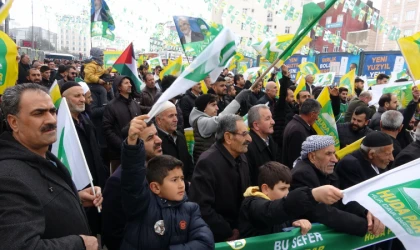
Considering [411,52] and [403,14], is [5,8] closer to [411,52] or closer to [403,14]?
[411,52]

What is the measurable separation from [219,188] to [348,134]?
3064mm

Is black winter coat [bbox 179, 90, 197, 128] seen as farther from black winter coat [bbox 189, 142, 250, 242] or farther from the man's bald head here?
black winter coat [bbox 189, 142, 250, 242]

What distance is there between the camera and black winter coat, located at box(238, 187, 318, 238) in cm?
235

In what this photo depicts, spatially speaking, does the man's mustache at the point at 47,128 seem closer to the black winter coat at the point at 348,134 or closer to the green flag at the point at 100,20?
the black winter coat at the point at 348,134

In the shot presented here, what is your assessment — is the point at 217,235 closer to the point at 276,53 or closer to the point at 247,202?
the point at 247,202

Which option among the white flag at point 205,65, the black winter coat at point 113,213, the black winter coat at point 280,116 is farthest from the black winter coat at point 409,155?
the black winter coat at point 113,213

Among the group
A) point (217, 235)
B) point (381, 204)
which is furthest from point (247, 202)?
point (381, 204)

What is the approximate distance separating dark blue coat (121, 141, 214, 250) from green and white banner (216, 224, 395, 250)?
0.27 metres

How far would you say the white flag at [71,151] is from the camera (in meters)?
2.81

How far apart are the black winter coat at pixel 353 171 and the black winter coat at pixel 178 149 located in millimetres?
1649

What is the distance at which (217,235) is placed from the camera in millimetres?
3006

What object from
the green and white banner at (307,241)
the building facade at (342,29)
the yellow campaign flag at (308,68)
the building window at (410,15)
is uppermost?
the building window at (410,15)

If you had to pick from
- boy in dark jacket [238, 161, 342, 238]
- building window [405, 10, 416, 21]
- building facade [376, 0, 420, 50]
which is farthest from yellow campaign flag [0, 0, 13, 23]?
building window [405, 10, 416, 21]

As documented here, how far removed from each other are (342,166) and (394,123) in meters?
1.48
